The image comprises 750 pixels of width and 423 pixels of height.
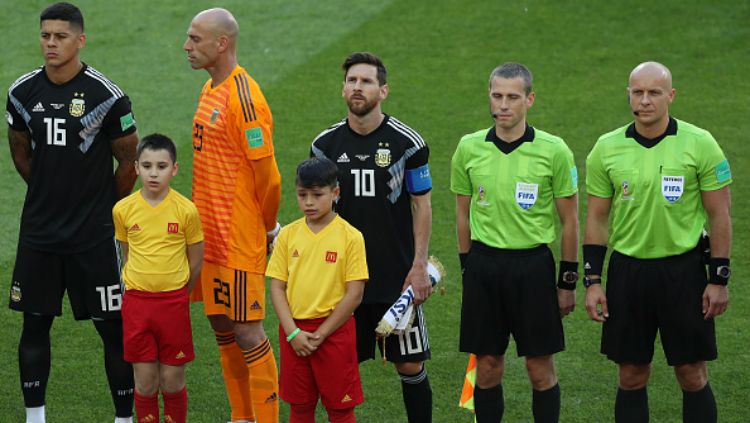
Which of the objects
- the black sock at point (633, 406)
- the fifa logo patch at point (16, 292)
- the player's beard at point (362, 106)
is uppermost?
the player's beard at point (362, 106)

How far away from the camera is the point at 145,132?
1219 cm

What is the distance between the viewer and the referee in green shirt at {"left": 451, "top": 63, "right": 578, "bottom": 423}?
20.6ft

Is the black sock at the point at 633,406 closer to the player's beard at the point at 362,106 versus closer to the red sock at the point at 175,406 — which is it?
the player's beard at the point at 362,106

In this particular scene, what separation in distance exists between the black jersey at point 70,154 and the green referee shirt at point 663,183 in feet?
8.31

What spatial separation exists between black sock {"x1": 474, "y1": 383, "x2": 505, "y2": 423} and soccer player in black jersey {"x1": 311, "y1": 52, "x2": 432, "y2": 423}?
35 centimetres

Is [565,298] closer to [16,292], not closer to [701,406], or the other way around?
[701,406]

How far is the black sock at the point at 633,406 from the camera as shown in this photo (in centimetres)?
642

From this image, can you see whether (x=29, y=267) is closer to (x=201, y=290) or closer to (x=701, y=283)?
(x=201, y=290)

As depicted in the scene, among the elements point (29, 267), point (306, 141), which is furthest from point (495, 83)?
point (306, 141)

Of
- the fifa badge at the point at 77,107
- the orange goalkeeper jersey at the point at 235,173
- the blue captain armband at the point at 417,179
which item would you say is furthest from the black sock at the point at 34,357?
the blue captain armband at the point at 417,179

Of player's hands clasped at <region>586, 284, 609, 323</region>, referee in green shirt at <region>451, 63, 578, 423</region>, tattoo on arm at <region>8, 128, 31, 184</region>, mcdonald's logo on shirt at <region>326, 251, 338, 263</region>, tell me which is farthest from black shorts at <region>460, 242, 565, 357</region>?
tattoo on arm at <region>8, 128, 31, 184</region>

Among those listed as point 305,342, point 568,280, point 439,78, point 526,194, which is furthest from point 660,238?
point 439,78

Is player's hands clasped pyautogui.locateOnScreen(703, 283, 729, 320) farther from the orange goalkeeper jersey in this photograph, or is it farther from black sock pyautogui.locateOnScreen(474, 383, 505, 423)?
the orange goalkeeper jersey

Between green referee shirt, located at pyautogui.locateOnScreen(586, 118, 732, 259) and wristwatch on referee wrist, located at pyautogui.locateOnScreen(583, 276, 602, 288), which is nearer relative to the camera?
green referee shirt, located at pyautogui.locateOnScreen(586, 118, 732, 259)
